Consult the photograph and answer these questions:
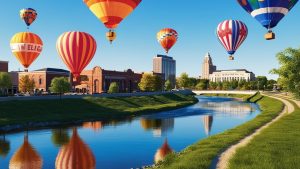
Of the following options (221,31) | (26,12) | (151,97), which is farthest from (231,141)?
(151,97)

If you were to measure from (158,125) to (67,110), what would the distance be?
66.6ft

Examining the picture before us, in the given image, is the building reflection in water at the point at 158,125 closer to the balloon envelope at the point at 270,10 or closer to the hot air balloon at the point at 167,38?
the balloon envelope at the point at 270,10

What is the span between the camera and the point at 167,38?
8531 cm

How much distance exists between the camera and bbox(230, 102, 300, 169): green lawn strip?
74.0ft

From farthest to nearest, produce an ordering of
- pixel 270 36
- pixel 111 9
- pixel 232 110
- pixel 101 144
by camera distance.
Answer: pixel 232 110, pixel 111 9, pixel 101 144, pixel 270 36

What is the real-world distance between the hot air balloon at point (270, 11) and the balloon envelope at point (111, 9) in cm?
1445

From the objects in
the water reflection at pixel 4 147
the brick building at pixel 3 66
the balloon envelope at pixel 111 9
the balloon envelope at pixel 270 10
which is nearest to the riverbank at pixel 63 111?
the water reflection at pixel 4 147

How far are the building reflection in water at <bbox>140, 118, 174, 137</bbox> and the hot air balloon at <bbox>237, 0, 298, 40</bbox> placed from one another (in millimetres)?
18886

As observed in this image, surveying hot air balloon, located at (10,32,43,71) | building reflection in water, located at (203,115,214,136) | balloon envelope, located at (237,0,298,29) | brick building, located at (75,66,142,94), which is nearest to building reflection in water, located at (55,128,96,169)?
building reflection in water, located at (203,115,214,136)

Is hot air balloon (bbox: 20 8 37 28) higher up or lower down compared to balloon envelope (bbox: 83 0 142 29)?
higher up

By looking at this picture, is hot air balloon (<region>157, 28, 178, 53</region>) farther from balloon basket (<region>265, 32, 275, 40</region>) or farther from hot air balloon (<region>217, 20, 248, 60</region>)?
balloon basket (<region>265, 32, 275, 40</region>)

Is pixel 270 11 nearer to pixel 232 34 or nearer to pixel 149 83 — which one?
pixel 232 34

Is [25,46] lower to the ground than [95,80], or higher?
higher

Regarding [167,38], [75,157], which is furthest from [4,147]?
[167,38]
